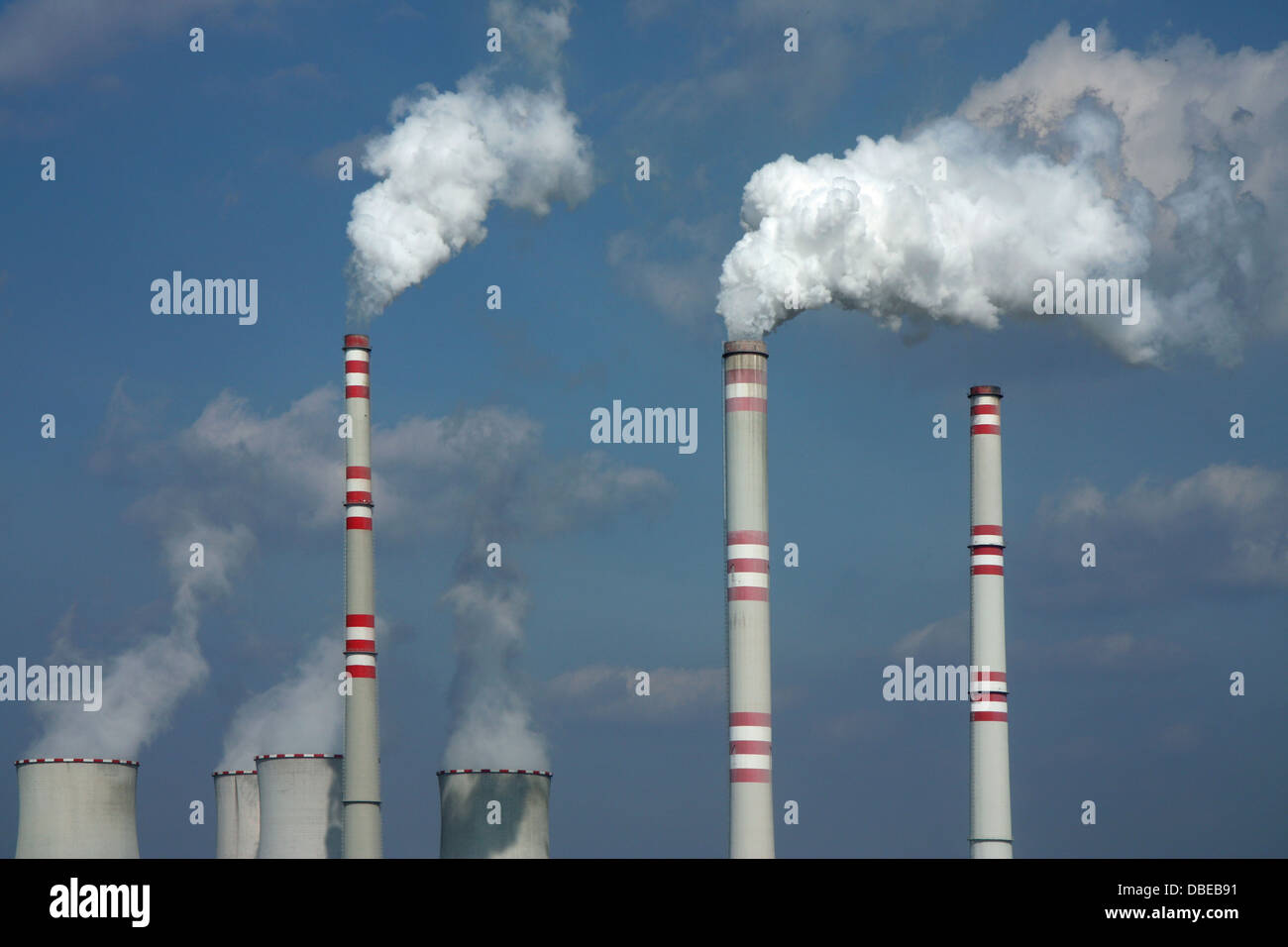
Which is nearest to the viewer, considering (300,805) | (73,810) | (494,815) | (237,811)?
(73,810)

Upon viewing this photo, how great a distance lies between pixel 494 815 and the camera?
34.2 meters

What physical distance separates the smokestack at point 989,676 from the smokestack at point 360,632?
12140 millimetres

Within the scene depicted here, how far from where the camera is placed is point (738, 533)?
30.2 m

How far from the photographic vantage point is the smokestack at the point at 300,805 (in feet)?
119

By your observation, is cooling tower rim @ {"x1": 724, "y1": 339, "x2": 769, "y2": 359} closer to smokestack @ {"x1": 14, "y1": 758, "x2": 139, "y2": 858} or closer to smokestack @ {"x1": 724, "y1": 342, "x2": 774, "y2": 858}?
smokestack @ {"x1": 724, "y1": 342, "x2": 774, "y2": 858}

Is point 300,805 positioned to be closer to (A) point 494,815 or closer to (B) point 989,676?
(A) point 494,815

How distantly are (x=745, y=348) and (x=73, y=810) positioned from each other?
15.6m

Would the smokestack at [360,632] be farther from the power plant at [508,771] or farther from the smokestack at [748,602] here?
the smokestack at [748,602]

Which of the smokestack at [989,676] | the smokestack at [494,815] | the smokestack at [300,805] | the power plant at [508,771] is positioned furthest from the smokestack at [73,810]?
the smokestack at [989,676]

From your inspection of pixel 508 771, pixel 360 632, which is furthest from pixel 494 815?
pixel 360 632

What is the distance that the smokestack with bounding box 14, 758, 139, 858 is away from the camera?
32781mm
